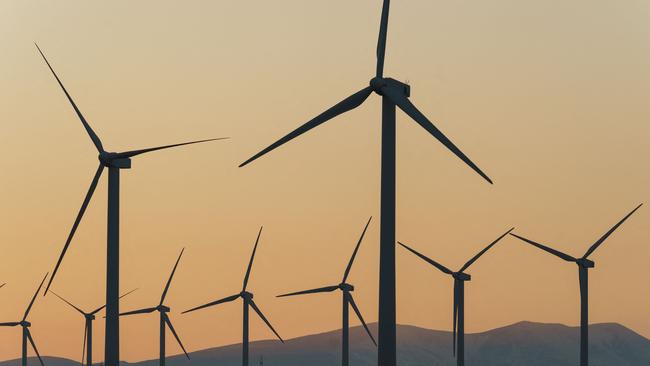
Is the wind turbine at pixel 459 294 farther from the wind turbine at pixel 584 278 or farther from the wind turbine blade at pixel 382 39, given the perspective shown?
the wind turbine blade at pixel 382 39

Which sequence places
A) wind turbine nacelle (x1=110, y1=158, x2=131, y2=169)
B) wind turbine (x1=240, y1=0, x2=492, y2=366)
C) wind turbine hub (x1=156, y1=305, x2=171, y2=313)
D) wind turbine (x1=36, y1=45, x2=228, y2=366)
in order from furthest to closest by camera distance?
1. wind turbine hub (x1=156, y1=305, x2=171, y2=313)
2. wind turbine nacelle (x1=110, y1=158, x2=131, y2=169)
3. wind turbine (x1=36, y1=45, x2=228, y2=366)
4. wind turbine (x1=240, y1=0, x2=492, y2=366)

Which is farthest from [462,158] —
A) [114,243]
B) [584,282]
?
[584,282]

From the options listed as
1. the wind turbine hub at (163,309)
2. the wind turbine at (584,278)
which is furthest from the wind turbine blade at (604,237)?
the wind turbine hub at (163,309)

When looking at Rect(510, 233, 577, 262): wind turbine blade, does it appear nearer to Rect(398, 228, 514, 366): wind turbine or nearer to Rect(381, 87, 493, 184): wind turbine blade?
Rect(398, 228, 514, 366): wind turbine

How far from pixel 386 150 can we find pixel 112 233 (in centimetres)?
2549

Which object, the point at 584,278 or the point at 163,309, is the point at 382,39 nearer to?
the point at 584,278

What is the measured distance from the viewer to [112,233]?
102438 mm

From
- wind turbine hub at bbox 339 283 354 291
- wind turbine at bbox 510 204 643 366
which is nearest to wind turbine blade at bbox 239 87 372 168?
wind turbine at bbox 510 204 643 366

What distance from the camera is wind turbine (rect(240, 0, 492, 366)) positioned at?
265ft

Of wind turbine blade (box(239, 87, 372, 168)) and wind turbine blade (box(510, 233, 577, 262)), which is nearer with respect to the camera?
wind turbine blade (box(239, 87, 372, 168))

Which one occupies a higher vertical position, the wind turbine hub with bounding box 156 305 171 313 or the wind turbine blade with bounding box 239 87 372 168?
the wind turbine blade with bounding box 239 87 372 168

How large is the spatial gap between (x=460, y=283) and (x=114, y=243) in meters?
61.0

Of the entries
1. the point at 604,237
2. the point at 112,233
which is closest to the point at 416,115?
the point at 112,233

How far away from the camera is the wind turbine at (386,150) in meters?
80.8
